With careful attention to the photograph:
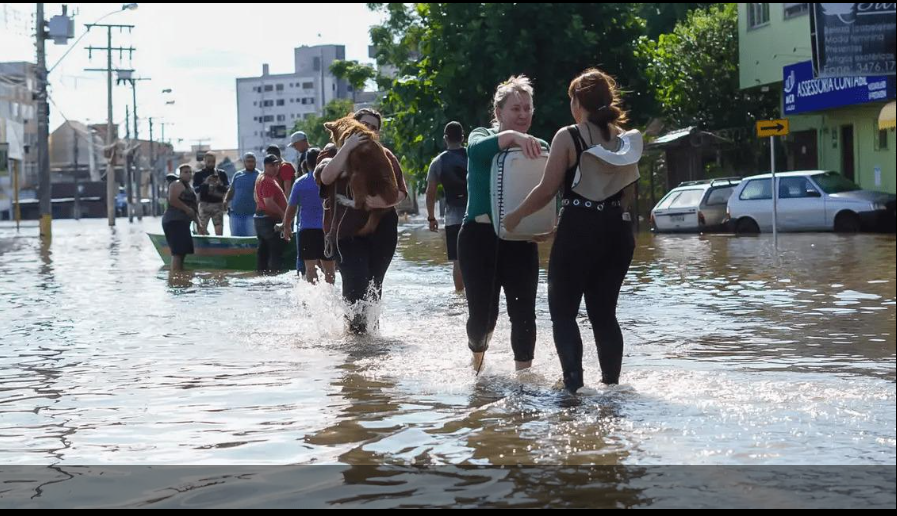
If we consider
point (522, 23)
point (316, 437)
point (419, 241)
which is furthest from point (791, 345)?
point (522, 23)

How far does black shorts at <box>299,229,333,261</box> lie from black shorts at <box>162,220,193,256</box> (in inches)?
235

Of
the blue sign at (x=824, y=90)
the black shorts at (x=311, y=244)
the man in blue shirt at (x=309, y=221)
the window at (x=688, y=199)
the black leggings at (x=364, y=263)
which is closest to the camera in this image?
the black leggings at (x=364, y=263)

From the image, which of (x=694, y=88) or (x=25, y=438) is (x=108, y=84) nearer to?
(x=694, y=88)

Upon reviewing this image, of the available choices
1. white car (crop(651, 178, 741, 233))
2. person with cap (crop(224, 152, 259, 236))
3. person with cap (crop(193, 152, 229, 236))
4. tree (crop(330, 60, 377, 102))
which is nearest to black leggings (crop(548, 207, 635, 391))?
person with cap (crop(224, 152, 259, 236))

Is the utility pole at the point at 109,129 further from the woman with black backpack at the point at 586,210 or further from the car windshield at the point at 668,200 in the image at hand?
the woman with black backpack at the point at 586,210

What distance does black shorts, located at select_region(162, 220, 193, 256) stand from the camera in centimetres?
1911

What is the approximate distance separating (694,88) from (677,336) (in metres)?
34.9

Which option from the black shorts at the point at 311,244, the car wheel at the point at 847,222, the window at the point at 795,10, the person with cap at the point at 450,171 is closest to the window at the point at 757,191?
the car wheel at the point at 847,222

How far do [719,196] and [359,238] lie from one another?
75.8 feet

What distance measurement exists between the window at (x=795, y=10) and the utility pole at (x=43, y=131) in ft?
68.3

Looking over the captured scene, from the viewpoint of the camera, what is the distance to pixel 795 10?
38.0 meters

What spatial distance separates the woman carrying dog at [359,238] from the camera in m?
9.91

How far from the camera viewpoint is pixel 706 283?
52.1 ft

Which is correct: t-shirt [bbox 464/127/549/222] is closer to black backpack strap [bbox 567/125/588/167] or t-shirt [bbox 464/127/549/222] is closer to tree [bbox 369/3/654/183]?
black backpack strap [bbox 567/125/588/167]
